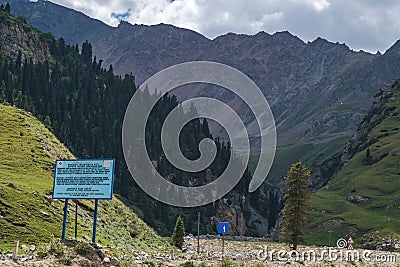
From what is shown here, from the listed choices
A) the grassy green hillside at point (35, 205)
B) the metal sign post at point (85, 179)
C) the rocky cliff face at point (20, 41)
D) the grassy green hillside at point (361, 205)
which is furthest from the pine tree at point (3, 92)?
the grassy green hillside at point (361, 205)

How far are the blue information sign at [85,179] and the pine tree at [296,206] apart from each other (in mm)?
38222

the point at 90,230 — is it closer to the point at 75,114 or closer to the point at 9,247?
the point at 9,247

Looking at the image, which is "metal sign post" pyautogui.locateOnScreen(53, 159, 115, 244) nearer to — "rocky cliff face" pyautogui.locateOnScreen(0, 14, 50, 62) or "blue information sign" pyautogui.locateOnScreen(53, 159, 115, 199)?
"blue information sign" pyautogui.locateOnScreen(53, 159, 115, 199)

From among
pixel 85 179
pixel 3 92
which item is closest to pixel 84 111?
pixel 3 92

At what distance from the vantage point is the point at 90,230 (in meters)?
47.1

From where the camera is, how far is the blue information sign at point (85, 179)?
32.3 meters

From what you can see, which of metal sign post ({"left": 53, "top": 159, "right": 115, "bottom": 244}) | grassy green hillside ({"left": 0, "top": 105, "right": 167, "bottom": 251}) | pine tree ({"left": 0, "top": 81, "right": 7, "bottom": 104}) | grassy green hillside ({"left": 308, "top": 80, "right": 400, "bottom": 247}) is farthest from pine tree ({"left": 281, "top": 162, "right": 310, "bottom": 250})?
pine tree ({"left": 0, "top": 81, "right": 7, "bottom": 104})

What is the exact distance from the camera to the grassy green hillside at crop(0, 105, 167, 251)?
3776 cm

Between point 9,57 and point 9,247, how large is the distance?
463 ft

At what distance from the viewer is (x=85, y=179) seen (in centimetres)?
3275

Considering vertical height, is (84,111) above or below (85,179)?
above

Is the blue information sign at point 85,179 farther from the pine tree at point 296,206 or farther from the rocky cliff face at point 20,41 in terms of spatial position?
the rocky cliff face at point 20,41

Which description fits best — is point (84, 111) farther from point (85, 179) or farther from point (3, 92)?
point (85, 179)

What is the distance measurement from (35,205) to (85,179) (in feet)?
42.3
